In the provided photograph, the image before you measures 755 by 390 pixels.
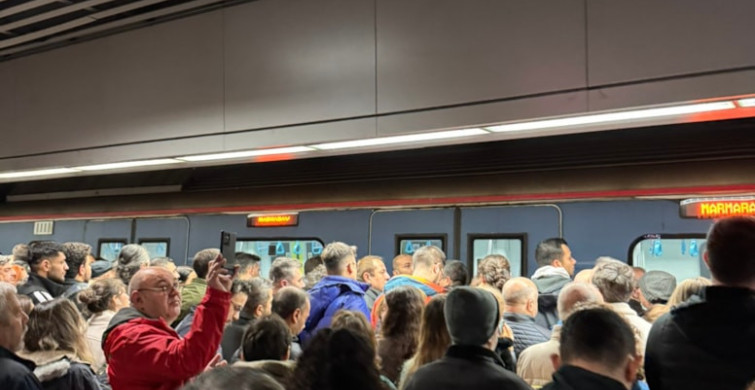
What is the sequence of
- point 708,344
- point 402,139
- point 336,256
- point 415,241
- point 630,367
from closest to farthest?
point 708,344
point 630,367
point 402,139
point 336,256
point 415,241

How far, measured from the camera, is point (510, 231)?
6059 mm

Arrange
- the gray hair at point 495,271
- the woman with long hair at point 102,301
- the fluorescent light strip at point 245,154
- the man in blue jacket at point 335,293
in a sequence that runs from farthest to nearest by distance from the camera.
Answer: the gray hair at point 495,271 → the man in blue jacket at point 335,293 → the fluorescent light strip at point 245,154 → the woman with long hair at point 102,301

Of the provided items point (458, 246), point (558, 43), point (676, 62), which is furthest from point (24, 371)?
point (458, 246)

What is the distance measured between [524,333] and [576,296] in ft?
1.78

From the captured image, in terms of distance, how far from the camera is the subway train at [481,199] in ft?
17.4

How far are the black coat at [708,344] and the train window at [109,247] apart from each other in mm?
8068

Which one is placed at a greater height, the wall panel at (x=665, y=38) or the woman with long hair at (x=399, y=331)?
the wall panel at (x=665, y=38)

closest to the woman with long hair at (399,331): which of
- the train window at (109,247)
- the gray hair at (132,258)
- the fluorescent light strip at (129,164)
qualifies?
the fluorescent light strip at (129,164)

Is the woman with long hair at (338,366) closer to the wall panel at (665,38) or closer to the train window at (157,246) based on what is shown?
the wall panel at (665,38)

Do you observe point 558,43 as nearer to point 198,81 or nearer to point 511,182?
point 198,81

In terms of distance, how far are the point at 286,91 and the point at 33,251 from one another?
2428 mm

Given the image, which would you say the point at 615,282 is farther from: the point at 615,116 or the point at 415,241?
the point at 415,241

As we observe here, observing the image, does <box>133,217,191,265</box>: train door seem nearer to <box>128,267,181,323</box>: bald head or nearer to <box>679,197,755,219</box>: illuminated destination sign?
<box>679,197,755,219</box>: illuminated destination sign

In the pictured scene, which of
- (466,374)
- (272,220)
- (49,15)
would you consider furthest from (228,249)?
(272,220)
